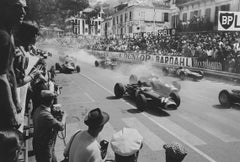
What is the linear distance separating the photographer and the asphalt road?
158cm

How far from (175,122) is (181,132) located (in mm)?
922

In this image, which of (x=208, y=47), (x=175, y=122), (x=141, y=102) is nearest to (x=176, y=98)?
(x=141, y=102)

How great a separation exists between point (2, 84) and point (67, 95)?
10.2 m

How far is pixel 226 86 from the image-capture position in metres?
15.9

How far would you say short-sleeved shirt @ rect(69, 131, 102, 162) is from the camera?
3111 millimetres

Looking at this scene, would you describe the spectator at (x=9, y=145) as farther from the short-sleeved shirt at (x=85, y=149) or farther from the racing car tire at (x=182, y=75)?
the racing car tire at (x=182, y=75)

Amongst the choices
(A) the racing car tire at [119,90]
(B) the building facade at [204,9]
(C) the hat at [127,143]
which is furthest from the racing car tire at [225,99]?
(B) the building facade at [204,9]

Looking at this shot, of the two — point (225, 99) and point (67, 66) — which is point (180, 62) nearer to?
point (67, 66)

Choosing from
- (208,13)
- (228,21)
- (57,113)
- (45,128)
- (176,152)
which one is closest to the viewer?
(176,152)

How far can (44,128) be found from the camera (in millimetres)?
4449

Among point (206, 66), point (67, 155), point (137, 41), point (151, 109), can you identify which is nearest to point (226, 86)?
point (206, 66)

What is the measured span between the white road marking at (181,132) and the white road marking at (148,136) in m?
0.69

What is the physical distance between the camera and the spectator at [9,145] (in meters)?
2.82

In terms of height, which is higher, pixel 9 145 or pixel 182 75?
pixel 9 145
